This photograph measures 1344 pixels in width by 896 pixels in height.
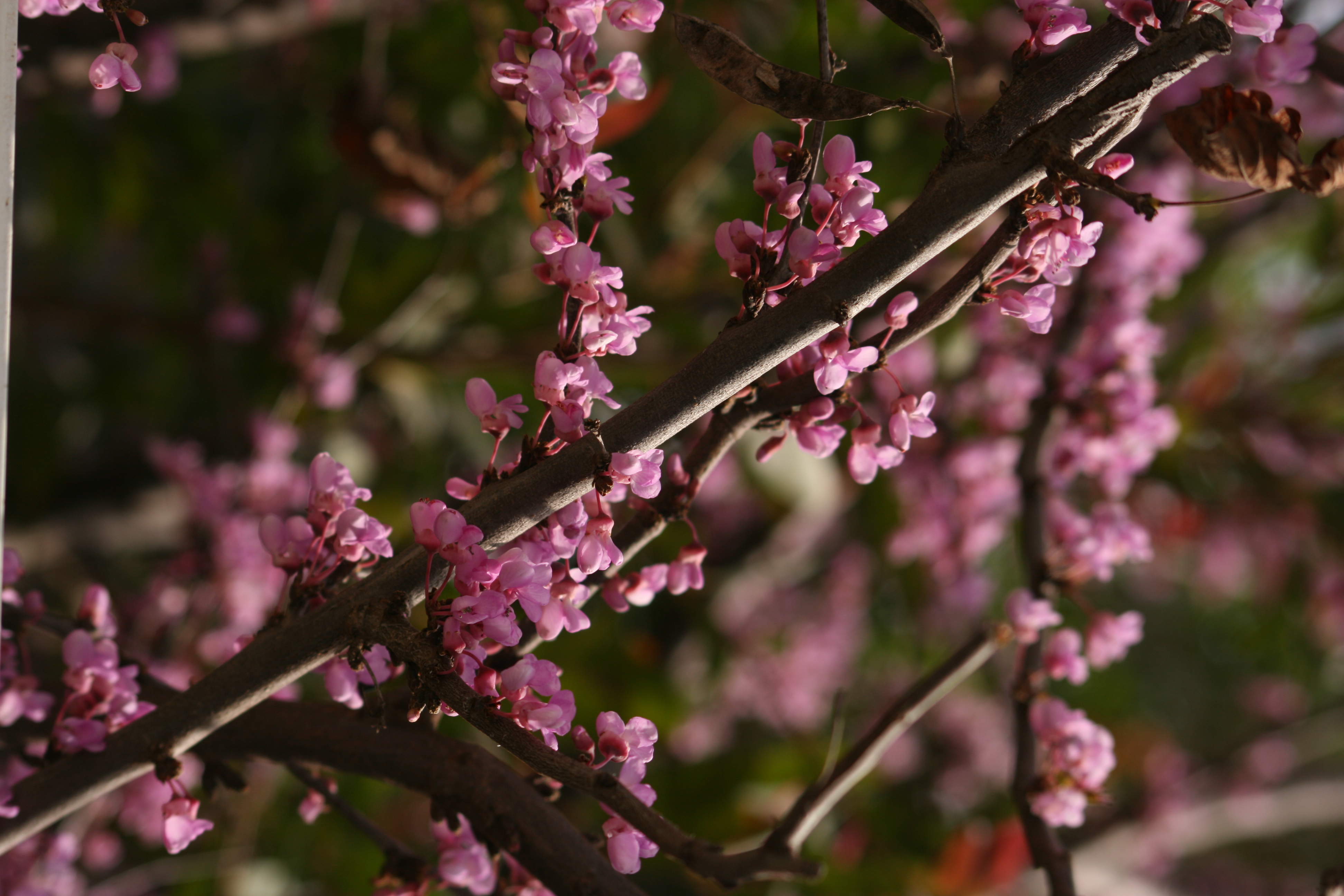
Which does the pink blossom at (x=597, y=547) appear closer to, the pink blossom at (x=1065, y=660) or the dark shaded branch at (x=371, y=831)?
the dark shaded branch at (x=371, y=831)

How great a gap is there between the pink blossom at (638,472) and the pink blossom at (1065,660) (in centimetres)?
53

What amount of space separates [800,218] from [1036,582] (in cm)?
52

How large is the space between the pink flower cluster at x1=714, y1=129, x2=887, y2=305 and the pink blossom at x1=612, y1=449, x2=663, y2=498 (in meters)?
0.13

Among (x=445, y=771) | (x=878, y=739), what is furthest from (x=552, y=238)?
(x=878, y=739)

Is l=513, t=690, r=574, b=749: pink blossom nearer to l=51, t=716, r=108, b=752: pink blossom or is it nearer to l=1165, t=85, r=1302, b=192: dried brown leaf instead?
l=51, t=716, r=108, b=752: pink blossom

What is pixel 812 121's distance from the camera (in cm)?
50

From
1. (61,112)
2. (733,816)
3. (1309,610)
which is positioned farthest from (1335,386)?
(61,112)

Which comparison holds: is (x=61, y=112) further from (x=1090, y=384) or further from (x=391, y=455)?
(x=1090, y=384)

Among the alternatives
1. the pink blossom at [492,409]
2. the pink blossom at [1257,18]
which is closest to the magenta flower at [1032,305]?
the pink blossom at [1257,18]

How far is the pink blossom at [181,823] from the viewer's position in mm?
526

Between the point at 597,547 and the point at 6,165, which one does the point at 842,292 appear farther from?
the point at 6,165

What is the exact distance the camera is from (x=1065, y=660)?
32.2 inches

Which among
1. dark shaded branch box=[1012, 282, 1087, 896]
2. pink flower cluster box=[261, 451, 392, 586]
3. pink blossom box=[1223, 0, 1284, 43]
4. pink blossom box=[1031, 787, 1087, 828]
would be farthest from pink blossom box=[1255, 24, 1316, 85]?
pink flower cluster box=[261, 451, 392, 586]

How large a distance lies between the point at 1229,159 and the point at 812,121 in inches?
8.1
